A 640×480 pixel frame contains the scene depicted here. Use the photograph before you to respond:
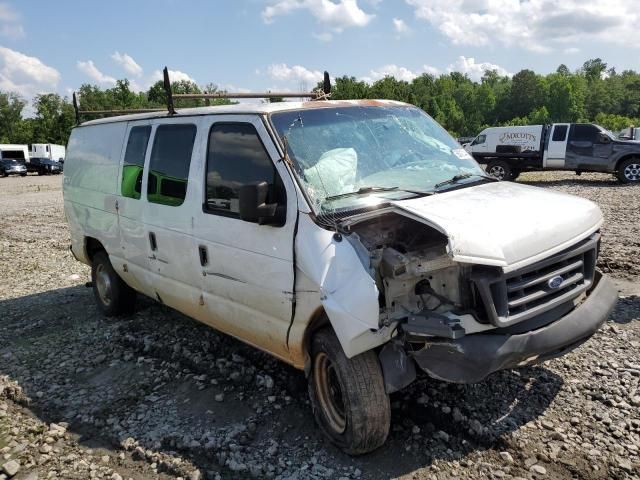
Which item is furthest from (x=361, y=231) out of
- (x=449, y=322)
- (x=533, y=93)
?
(x=533, y=93)

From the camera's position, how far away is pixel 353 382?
313 cm

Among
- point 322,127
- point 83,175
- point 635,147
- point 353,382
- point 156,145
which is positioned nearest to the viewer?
point 353,382

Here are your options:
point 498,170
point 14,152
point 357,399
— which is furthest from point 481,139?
point 14,152

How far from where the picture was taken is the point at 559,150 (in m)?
17.9

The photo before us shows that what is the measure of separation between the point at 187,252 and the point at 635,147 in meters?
17.2

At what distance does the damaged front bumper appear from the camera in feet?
9.47

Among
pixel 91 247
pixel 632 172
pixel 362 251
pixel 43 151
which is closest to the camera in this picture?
pixel 362 251

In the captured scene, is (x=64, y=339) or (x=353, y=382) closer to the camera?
(x=353, y=382)

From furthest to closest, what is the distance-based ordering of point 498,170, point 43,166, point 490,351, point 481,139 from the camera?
1. point 43,166
2. point 481,139
3. point 498,170
4. point 490,351

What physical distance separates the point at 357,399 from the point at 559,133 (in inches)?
689

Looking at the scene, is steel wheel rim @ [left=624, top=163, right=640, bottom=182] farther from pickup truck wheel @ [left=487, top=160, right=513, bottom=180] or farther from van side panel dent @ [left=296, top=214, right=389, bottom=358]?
van side panel dent @ [left=296, top=214, right=389, bottom=358]

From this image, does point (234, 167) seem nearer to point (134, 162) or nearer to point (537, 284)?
point (134, 162)

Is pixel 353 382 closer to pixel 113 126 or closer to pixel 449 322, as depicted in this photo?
pixel 449 322

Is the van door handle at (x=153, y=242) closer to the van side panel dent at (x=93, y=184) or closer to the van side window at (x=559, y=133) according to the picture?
the van side panel dent at (x=93, y=184)
